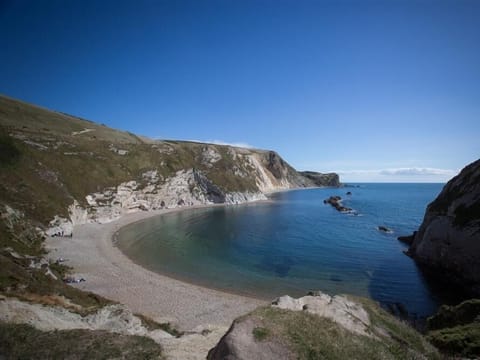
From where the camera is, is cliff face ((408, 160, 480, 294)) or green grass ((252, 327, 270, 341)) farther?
cliff face ((408, 160, 480, 294))

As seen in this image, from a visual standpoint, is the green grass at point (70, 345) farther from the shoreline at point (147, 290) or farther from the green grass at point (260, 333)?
the shoreline at point (147, 290)

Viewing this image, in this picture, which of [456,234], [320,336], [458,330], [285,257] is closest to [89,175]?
[285,257]

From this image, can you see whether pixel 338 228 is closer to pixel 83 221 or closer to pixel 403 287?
pixel 403 287

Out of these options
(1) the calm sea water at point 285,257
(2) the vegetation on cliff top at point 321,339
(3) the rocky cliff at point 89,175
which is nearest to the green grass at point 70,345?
(2) the vegetation on cliff top at point 321,339

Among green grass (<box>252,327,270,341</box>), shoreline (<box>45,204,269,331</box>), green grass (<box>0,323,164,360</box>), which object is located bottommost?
shoreline (<box>45,204,269,331</box>)

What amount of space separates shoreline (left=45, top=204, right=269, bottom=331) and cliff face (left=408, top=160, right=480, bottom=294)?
2468 cm

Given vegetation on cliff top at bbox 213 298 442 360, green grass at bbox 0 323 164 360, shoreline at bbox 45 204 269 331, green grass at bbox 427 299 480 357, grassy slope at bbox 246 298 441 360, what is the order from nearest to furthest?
vegetation on cliff top at bbox 213 298 442 360 < grassy slope at bbox 246 298 441 360 < green grass at bbox 0 323 164 360 < green grass at bbox 427 299 480 357 < shoreline at bbox 45 204 269 331

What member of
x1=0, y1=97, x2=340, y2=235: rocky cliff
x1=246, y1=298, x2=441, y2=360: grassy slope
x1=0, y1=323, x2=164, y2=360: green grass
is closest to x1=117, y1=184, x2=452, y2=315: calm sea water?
x1=0, y1=97, x2=340, y2=235: rocky cliff

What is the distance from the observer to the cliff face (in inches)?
1113

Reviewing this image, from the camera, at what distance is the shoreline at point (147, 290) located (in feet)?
72.5

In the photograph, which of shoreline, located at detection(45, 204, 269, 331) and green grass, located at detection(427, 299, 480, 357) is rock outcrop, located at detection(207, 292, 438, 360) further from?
shoreline, located at detection(45, 204, 269, 331)

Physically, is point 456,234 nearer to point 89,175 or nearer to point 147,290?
point 147,290

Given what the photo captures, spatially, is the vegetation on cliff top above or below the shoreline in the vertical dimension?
above

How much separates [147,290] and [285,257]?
69.2 ft
